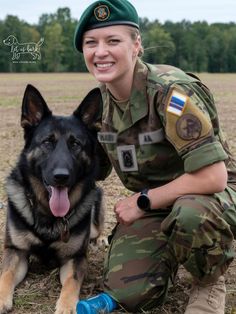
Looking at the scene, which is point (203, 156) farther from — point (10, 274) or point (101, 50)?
point (10, 274)

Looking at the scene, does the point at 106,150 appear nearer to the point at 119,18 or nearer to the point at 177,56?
the point at 119,18

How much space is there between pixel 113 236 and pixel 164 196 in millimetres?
761

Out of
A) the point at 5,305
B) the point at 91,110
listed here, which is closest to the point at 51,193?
the point at 91,110

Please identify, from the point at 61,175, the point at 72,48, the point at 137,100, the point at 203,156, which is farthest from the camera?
the point at 72,48

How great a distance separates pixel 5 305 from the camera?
3018mm

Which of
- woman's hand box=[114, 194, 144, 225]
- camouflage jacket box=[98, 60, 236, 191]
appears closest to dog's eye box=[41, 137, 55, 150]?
camouflage jacket box=[98, 60, 236, 191]

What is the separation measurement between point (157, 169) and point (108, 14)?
43.5 inches

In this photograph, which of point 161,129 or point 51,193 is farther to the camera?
point 51,193

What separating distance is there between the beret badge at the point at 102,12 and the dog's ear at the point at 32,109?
0.68 meters

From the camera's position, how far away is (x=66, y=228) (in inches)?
135

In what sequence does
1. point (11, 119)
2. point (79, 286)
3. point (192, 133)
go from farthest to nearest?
point (11, 119) → point (79, 286) → point (192, 133)

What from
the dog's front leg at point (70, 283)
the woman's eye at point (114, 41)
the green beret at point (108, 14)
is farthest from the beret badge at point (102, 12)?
the dog's front leg at point (70, 283)

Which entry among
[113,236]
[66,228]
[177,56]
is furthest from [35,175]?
[177,56]

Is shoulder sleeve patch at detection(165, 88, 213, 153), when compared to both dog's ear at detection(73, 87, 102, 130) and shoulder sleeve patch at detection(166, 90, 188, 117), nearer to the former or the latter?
shoulder sleeve patch at detection(166, 90, 188, 117)
